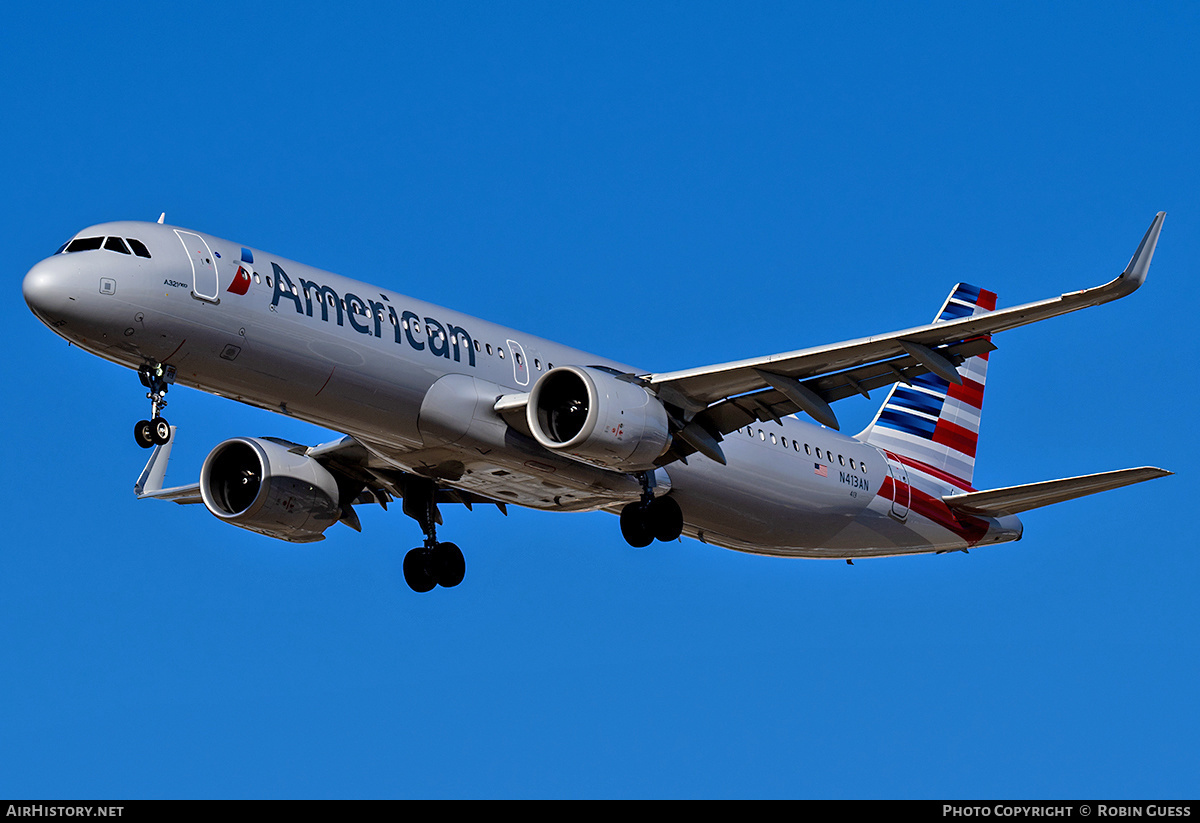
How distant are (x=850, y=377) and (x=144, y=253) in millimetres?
12895

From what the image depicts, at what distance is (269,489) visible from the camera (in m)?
32.5

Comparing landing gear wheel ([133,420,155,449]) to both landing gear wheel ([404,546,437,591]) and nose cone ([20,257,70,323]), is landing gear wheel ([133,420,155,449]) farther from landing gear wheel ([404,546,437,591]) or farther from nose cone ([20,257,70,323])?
landing gear wheel ([404,546,437,591])

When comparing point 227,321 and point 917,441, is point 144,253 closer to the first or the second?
point 227,321

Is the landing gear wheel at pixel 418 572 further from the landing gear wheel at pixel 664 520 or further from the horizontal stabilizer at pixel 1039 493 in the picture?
the horizontal stabilizer at pixel 1039 493

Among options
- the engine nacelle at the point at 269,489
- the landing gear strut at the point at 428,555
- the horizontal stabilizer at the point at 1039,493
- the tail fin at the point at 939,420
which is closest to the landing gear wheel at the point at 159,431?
the engine nacelle at the point at 269,489

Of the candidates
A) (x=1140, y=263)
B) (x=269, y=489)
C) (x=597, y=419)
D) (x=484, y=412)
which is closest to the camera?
(x=1140, y=263)

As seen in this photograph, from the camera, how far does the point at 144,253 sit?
2577 cm

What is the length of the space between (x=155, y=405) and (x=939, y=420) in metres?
21.7

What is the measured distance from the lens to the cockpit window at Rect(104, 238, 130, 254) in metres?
25.7

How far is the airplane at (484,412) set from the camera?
25.8 metres

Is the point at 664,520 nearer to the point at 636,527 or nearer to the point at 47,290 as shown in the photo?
the point at 636,527

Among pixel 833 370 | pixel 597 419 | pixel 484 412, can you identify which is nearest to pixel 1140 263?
→ pixel 833 370

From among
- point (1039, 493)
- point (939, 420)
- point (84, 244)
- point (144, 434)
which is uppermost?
point (939, 420)

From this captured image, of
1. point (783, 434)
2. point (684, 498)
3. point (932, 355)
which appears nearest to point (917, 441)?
point (783, 434)
